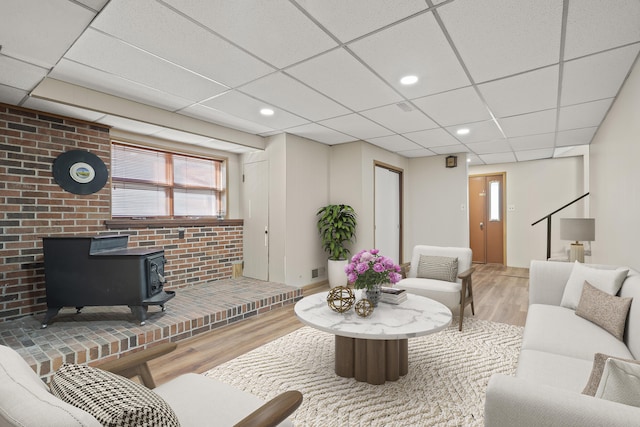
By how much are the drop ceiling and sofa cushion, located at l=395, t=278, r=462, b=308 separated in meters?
1.98

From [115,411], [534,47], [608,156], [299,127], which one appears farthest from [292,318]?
[608,156]

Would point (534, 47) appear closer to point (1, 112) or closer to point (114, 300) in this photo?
point (114, 300)

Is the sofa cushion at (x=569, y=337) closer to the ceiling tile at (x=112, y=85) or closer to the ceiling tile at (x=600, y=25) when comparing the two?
the ceiling tile at (x=600, y=25)

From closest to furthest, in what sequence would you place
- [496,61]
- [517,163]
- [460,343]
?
[496,61] < [460,343] < [517,163]

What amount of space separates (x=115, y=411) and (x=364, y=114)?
3.58m

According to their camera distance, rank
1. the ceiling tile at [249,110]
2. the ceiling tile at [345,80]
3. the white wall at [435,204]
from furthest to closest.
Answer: the white wall at [435,204] < the ceiling tile at [249,110] < the ceiling tile at [345,80]

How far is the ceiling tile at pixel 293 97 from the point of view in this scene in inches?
113

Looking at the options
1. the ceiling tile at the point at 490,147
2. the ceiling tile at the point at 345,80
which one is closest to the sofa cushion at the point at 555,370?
the ceiling tile at the point at 345,80

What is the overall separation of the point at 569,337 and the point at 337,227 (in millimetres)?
3310

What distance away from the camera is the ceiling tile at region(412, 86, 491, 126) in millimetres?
3162

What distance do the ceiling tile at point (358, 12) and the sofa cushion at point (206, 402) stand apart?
2.06m

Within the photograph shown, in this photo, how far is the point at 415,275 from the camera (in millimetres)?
4004

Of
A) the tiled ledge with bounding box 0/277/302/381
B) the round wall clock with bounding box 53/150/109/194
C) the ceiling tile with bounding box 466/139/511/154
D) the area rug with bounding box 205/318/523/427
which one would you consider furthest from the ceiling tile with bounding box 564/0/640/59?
the round wall clock with bounding box 53/150/109/194

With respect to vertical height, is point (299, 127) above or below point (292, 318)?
above
